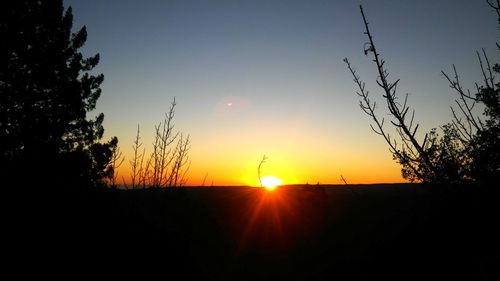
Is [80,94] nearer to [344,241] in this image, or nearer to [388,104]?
[344,241]

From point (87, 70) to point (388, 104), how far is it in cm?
2051

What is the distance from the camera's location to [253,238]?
11.9 m

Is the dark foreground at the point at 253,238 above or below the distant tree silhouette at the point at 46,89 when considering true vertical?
below

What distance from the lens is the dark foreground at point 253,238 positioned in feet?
15.5

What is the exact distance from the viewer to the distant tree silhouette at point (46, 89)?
16.0m

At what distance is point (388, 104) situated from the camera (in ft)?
9.96

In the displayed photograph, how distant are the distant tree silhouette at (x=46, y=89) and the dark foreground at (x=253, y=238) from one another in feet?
23.5

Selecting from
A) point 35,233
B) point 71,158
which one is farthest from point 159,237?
point 71,158

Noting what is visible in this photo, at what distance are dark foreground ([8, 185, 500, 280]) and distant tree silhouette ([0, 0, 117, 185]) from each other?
717 cm

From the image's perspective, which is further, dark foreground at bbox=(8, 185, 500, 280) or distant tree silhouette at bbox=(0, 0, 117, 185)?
distant tree silhouette at bbox=(0, 0, 117, 185)

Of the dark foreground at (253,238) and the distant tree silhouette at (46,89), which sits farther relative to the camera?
the distant tree silhouette at (46,89)

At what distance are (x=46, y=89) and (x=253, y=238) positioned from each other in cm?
1401

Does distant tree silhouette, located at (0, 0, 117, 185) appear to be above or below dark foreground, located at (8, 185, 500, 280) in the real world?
above

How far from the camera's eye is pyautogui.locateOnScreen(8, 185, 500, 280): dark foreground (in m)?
4.71
